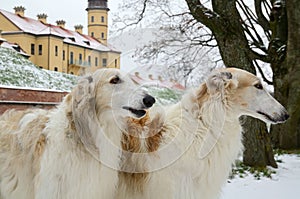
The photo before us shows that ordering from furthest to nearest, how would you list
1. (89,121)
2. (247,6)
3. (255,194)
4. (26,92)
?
(247,6) → (26,92) → (255,194) → (89,121)

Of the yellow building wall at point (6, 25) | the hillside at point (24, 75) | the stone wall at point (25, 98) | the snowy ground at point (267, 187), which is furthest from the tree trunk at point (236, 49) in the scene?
the yellow building wall at point (6, 25)

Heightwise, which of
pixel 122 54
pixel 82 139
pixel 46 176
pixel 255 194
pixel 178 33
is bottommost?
pixel 255 194

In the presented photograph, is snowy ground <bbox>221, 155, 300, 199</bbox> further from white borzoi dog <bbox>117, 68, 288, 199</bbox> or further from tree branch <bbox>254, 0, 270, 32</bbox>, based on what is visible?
tree branch <bbox>254, 0, 270, 32</bbox>

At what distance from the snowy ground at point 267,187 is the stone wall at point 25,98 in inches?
242

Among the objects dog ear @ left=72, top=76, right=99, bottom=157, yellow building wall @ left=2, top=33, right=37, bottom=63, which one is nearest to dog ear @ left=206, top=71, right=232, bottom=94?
dog ear @ left=72, top=76, right=99, bottom=157

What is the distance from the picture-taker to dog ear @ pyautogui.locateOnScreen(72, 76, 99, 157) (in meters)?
3.50

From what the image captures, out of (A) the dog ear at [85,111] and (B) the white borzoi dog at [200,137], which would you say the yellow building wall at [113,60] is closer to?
(A) the dog ear at [85,111]

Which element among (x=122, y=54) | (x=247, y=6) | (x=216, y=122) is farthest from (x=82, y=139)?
(x=247, y=6)

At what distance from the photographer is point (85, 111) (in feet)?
11.5

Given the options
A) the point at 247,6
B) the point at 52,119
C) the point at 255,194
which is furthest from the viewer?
the point at 247,6

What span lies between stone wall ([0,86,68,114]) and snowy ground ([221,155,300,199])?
616cm

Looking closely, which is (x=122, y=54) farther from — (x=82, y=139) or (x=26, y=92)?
(x=26, y=92)

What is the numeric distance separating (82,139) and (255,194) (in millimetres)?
3538

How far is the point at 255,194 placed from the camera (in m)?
6.08
